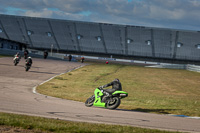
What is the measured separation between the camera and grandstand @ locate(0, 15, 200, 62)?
83.4m

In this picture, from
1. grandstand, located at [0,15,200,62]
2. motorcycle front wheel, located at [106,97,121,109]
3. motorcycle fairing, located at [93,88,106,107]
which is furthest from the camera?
grandstand, located at [0,15,200,62]

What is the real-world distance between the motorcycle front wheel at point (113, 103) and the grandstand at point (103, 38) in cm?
7075

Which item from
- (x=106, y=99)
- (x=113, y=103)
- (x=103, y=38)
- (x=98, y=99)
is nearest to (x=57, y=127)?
(x=113, y=103)

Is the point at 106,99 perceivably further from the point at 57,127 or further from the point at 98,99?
the point at 57,127

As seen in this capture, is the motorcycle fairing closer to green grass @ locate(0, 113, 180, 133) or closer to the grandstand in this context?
green grass @ locate(0, 113, 180, 133)

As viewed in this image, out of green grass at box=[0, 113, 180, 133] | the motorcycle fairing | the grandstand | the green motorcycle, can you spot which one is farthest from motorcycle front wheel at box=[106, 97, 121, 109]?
the grandstand

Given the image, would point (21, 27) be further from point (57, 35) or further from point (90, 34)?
point (90, 34)

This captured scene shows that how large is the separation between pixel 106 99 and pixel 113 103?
1.24ft

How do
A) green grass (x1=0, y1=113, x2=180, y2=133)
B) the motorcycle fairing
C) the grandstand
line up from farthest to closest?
the grandstand → the motorcycle fairing → green grass (x1=0, y1=113, x2=180, y2=133)

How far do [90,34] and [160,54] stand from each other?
21138mm

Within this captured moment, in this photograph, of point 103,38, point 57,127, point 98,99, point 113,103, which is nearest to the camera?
point 57,127

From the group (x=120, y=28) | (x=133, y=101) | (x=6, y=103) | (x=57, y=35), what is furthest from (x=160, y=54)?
(x=6, y=103)

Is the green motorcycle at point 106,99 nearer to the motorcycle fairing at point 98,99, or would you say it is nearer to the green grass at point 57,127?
the motorcycle fairing at point 98,99

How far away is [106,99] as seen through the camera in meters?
13.1
